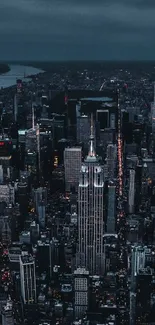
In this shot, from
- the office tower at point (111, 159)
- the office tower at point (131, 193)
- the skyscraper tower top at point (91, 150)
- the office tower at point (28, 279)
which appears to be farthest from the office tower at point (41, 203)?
the office tower at point (28, 279)

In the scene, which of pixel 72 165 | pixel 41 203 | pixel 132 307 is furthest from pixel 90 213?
pixel 72 165

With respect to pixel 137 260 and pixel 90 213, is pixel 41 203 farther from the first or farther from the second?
pixel 137 260

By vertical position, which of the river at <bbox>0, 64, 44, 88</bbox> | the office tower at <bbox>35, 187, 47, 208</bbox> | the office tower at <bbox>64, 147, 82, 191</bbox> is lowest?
the office tower at <bbox>35, 187, 47, 208</bbox>

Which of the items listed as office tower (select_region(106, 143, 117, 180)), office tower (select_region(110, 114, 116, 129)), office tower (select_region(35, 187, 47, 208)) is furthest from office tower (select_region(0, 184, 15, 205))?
office tower (select_region(110, 114, 116, 129))

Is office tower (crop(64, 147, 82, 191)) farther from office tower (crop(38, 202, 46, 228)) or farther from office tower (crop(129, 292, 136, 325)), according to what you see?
office tower (crop(129, 292, 136, 325))

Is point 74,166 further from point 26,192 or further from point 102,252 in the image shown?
point 102,252

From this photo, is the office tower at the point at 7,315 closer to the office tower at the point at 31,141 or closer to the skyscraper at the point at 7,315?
the skyscraper at the point at 7,315

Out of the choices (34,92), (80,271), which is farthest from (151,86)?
(80,271)
